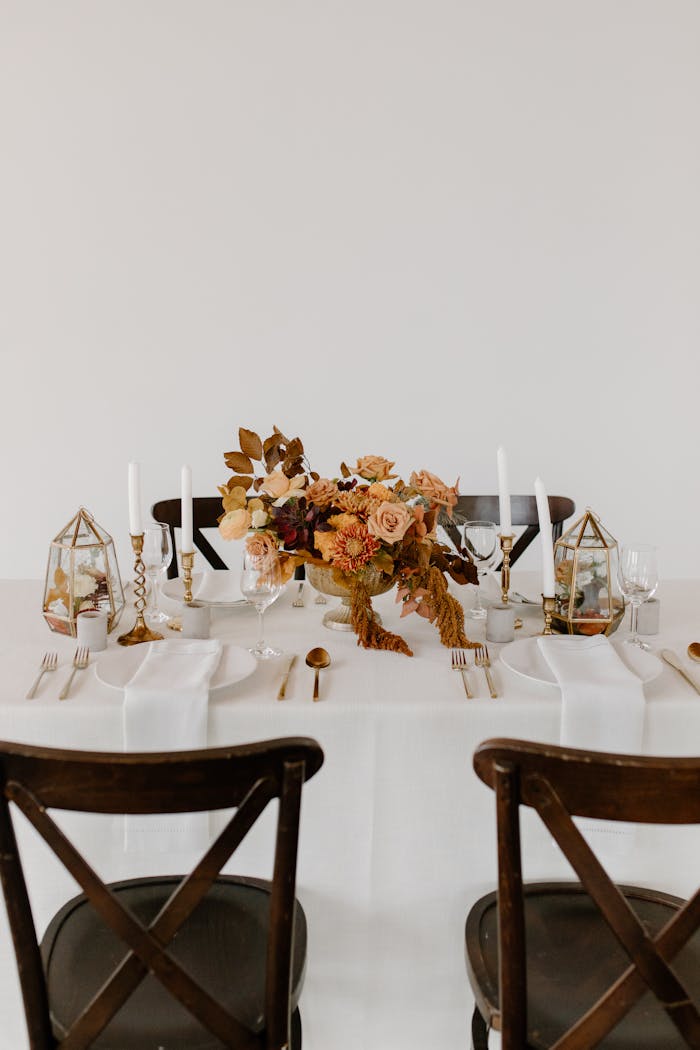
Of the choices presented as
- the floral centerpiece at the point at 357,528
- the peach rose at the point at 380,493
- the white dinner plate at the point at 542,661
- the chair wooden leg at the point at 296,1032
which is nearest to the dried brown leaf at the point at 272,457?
the floral centerpiece at the point at 357,528

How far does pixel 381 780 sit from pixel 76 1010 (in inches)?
22.2

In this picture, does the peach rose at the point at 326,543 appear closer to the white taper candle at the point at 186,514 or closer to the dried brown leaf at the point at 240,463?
the dried brown leaf at the point at 240,463

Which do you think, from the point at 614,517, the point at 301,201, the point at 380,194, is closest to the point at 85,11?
the point at 301,201

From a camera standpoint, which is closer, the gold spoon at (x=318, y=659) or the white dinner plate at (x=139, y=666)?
the white dinner plate at (x=139, y=666)

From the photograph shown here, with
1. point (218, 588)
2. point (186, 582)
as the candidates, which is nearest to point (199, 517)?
point (218, 588)

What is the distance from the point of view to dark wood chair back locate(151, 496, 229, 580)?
8.21 ft

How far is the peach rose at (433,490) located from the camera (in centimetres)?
175

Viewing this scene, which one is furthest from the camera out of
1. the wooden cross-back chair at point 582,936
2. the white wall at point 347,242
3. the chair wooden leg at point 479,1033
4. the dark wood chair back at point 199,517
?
the white wall at point 347,242

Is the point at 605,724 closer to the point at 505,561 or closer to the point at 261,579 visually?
the point at 505,561

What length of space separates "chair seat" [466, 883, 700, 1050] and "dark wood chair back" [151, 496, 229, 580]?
54.5 inches

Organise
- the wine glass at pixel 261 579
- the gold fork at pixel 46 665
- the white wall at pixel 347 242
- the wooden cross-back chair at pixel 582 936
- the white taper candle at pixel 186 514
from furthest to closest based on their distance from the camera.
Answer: the white wall at pixel 347 242, the white taper candle at pixel 186 514, the wine glass at pixel 261 579, the gold fork at pixel 46 665, the wooden cross-back chair at pixel 582 936

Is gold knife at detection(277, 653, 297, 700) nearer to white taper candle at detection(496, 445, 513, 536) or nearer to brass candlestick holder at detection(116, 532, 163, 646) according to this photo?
brass candlestick holder at detection(116, 532, 163, 646)

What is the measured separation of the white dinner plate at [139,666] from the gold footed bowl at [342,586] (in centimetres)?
22

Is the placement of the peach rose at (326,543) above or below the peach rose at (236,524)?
below
